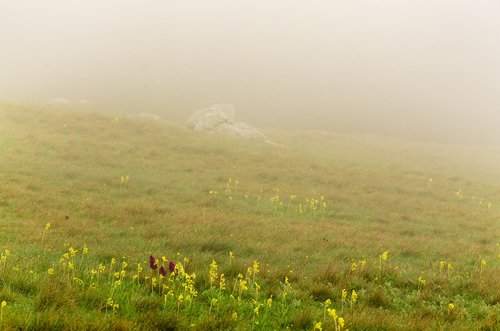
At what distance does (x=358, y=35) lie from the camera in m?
142

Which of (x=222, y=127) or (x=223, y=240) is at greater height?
(x=222, y=127)

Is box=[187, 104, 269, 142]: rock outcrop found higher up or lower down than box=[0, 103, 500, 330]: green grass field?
higher up

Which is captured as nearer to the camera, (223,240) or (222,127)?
(223,240)

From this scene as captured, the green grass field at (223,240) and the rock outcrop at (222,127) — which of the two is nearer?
the green grass field at (223,240)

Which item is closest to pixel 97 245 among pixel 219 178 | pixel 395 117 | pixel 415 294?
pixel 415 294

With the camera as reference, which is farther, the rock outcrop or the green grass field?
the rock outcrop

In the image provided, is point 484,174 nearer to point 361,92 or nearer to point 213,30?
point 361,92

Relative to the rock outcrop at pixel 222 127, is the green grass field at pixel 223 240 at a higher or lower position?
lower

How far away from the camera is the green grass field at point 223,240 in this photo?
236 inches

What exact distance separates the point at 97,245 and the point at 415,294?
6.92 m

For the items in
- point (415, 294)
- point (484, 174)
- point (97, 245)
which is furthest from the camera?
point (484, 174)

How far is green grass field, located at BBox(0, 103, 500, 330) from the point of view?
5992 mm

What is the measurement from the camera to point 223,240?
1133 cm

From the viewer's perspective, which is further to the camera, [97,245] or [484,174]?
[484,174]
